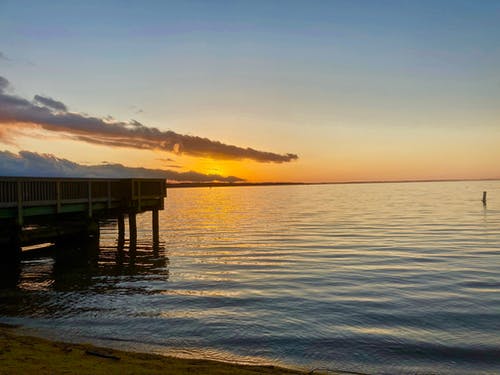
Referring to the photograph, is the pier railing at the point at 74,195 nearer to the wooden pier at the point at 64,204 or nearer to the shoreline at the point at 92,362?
the wooden pier at the point at 64,204

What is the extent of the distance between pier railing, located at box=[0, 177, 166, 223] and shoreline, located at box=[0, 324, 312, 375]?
1101cm

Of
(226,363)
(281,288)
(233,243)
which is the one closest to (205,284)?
(281,288)

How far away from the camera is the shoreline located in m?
7.53

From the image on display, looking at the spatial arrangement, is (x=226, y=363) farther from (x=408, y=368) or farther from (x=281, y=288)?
(x=281, y=288)

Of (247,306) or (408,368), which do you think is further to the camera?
(247,306)

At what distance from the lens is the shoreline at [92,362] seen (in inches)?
296

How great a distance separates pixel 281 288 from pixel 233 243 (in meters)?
16.2

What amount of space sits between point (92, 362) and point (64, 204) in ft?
57.3

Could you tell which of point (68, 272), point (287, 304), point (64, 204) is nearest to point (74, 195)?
point (64, 204)

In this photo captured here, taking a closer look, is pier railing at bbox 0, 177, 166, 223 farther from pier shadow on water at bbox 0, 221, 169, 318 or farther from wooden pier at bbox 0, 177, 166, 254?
pier shadow on water at bbox 0, 221, 169, 318

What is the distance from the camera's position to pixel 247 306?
1484 centimetres

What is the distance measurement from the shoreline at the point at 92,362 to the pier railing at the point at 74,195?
36.1ft

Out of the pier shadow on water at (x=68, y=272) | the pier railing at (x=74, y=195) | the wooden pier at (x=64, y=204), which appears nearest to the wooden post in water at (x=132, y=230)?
the wooden pier at (x=64, y=204)

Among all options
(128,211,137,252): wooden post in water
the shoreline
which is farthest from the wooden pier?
the shoreline
